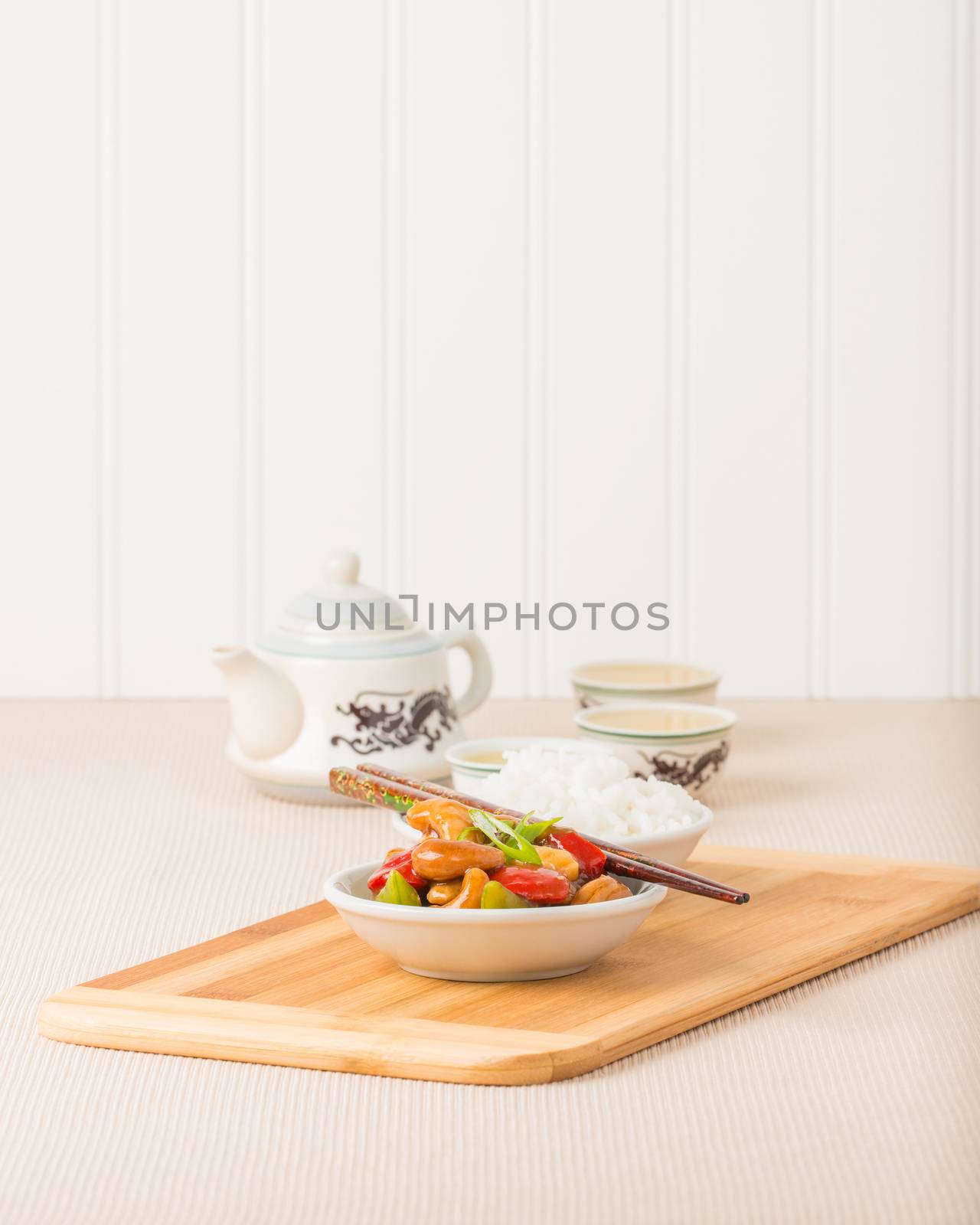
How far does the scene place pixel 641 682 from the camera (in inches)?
58.4

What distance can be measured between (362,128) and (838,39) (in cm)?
50

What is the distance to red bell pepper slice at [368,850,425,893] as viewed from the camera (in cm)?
77

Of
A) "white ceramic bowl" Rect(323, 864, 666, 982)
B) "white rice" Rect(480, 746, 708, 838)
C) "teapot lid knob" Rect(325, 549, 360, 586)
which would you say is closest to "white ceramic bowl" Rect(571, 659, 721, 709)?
"teapot lid knob" Rect(325, 549, 360, 586)

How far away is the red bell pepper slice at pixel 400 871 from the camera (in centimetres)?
77

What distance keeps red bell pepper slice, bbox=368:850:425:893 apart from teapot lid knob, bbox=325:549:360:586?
19.0 inches

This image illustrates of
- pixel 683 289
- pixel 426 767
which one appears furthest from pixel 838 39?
pixel 426 767

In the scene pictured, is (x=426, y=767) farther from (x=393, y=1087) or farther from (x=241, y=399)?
(x=241, y=399)

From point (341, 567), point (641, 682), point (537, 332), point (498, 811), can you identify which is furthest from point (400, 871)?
point (537, 332)

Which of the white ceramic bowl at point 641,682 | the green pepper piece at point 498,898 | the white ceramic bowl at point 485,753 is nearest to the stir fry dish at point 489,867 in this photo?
the green pepper piece at point 498,898

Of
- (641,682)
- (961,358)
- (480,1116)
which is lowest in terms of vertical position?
(480,1116)

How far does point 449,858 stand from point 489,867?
0.06 ft

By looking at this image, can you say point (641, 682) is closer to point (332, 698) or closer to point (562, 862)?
point (332, 698)

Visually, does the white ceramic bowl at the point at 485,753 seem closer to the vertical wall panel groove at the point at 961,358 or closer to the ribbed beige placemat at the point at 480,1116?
the ribbed beige placemat at the point at 480,1116

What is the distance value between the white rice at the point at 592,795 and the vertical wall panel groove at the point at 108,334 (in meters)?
0.92
